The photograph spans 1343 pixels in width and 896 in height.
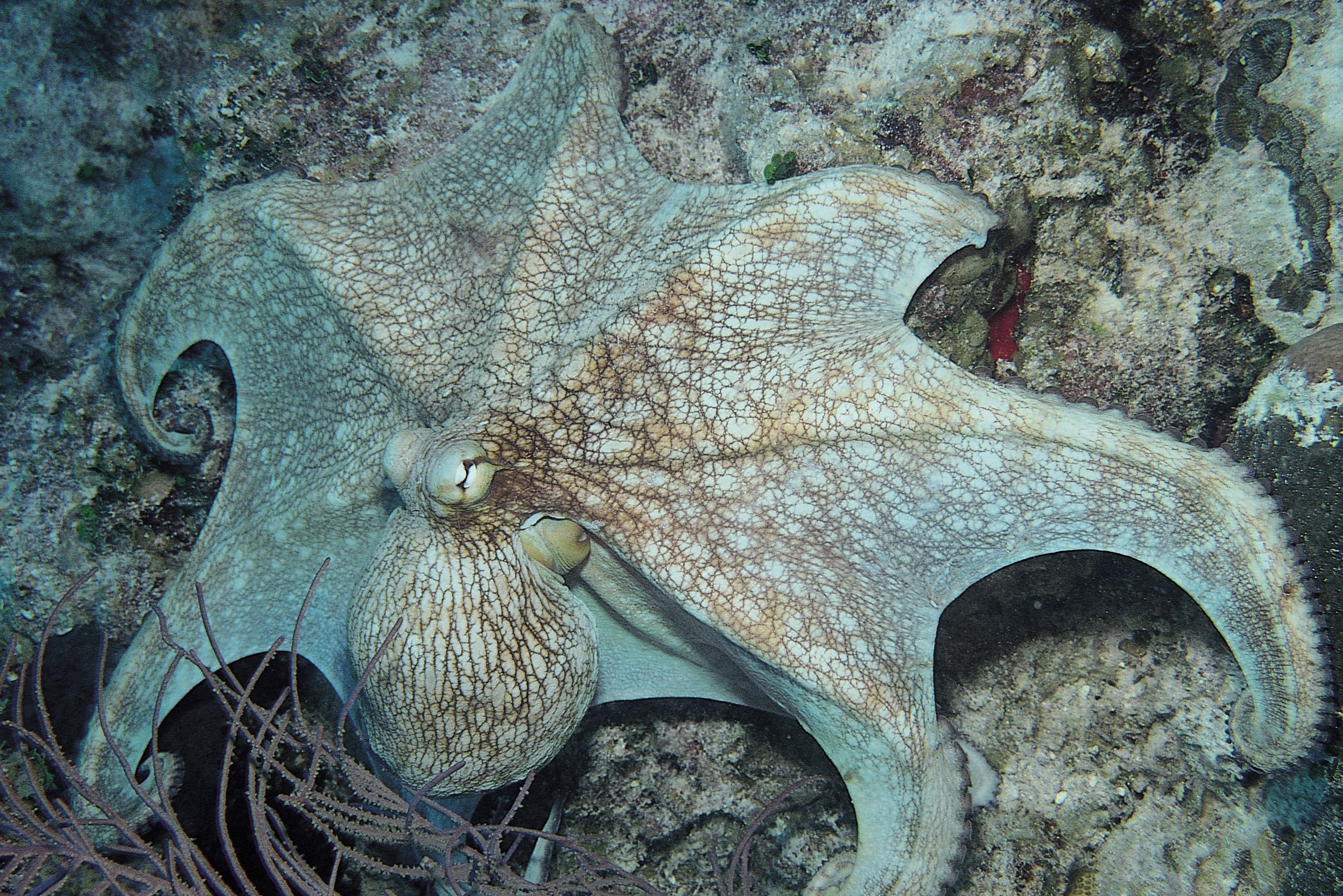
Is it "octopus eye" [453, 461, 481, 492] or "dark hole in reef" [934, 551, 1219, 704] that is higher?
"dark hole in reef" [934, 551, 1219, 704]

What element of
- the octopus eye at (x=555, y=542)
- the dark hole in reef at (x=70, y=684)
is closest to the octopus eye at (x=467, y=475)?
the octopus eye at (x=555, y=542)

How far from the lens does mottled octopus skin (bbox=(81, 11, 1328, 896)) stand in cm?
206

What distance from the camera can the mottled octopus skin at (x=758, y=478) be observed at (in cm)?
206

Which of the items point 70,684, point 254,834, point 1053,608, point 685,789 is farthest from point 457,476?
point 70,684

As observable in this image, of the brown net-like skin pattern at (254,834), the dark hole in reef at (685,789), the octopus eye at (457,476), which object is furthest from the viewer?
the dark hole in reef at (685,789)

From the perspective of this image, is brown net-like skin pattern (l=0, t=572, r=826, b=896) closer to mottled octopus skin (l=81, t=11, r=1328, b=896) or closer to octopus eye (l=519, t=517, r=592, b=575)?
mottled octopus skin (l=81, t=11, r=1328, b=896)

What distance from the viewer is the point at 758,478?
2.15 m

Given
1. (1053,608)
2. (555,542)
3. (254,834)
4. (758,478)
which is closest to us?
(758,478)

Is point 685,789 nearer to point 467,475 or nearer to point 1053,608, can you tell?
point 1053,608

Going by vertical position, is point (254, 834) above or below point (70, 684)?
above

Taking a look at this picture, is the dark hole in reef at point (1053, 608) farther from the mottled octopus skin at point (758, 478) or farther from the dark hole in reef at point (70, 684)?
the dark hole in reef at point (70, 684)

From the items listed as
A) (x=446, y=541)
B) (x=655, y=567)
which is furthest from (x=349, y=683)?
(x=655, y=567)

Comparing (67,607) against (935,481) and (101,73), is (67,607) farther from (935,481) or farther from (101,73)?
(935,481)

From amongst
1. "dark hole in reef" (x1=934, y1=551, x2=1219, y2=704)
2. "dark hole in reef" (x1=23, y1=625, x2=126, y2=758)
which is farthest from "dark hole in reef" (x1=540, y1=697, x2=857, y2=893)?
"dark hole in reef" (x1=23, y1=625, x2=126, y2=758)
